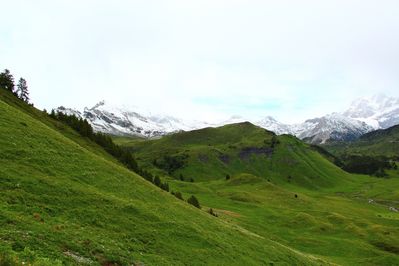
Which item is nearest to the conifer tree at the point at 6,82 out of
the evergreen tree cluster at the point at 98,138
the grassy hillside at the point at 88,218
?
the evergreen tree cluster at the point at 98,138

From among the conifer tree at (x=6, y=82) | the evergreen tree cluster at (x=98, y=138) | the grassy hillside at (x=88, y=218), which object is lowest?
the grassy hillside at (x=88, y=218)

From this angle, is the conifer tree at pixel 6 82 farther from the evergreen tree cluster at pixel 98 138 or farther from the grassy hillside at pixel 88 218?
the grassy hillside at pixel 88 218

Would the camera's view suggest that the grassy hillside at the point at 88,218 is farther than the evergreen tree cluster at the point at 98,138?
No

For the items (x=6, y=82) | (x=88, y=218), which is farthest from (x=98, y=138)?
(x=88, y=218)

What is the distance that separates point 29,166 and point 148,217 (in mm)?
11992

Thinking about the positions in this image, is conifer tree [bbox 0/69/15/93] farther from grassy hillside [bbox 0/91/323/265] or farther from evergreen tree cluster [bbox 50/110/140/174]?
grassy hillside [bbox 0/91/323/265]

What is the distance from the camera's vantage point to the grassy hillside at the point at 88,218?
27484mm

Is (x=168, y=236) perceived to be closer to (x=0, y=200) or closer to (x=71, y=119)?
(x=0, y=200)

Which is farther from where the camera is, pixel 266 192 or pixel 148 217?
pixel 266 192

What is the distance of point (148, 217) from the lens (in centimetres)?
4025

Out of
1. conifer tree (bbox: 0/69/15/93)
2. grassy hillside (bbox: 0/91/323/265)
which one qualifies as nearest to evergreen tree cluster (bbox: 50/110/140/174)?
conifer tree (bbox: 0/69/15/93)

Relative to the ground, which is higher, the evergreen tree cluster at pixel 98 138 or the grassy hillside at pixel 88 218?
the evergreen tree cluster at pixel 98 138

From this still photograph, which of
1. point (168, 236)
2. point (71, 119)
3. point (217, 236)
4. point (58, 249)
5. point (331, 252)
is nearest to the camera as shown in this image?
point (58, 249)

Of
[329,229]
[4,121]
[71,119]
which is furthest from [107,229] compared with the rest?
[329,229]
